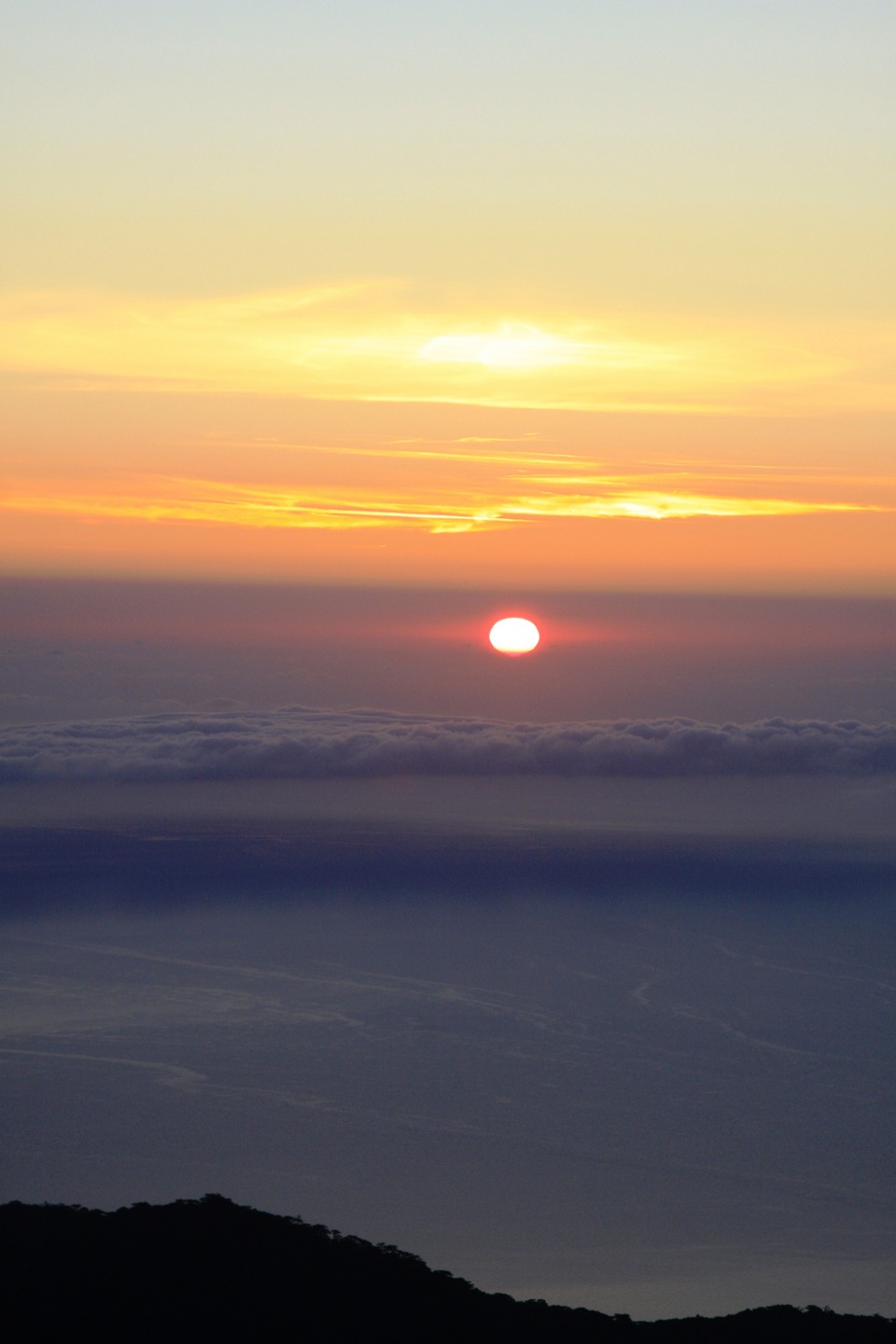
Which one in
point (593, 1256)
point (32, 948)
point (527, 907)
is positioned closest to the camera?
point (593, 1256)

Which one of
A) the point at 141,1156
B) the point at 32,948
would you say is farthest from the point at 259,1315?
the point at 32,948

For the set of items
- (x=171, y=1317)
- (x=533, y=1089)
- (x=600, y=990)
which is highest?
(x=600, y=990)

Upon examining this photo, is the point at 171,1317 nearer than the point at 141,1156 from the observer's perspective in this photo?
Yes

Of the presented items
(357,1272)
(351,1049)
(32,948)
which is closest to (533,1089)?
(351,1049)

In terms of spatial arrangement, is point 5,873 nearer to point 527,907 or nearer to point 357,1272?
point 527,907

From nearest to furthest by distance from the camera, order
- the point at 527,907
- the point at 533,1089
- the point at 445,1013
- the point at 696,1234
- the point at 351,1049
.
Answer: the point at 696,1234 → the point at 533,1089 → the point at 351,1049 → the point at 445,1013 → the point at 527,907

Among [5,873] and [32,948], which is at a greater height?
[5,873]

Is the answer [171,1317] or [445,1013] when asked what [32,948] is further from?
[171,1317]
